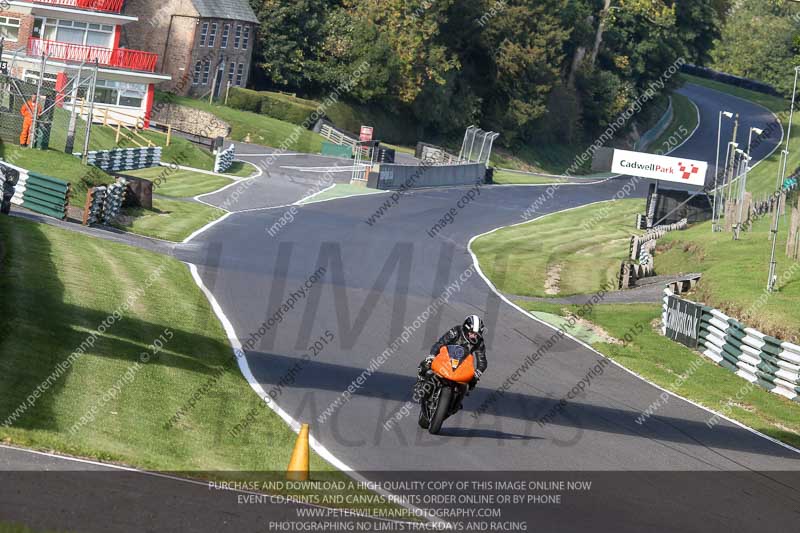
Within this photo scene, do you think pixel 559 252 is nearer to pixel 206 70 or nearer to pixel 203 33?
pixel 206 70

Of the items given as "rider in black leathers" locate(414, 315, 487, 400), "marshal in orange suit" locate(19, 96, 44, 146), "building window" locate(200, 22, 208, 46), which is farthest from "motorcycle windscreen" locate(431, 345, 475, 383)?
"building window" locate(200, 22, 208, 46)

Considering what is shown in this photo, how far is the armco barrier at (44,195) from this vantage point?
30797 millimetres

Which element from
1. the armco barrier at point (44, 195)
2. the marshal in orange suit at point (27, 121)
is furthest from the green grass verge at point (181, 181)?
the armco barrier at point (44, 195)

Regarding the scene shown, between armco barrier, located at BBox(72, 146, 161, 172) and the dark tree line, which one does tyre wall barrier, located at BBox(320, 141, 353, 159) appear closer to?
the dark tree line

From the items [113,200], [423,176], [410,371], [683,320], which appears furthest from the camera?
[423,176]

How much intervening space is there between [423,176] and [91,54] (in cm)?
2016

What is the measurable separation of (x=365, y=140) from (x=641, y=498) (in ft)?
199

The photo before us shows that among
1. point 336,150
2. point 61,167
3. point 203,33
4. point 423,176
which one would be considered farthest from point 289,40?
point 61,167

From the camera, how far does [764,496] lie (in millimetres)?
14023

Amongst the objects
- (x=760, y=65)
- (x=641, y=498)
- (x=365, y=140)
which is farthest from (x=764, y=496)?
(x=760, y=65)

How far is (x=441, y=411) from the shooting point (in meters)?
14.7

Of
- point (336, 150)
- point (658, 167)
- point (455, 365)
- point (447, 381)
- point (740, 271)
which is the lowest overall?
point (447, 381)

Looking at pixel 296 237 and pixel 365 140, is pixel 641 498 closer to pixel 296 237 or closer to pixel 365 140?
pixel 296 237

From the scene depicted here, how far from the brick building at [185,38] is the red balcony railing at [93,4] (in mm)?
7191
